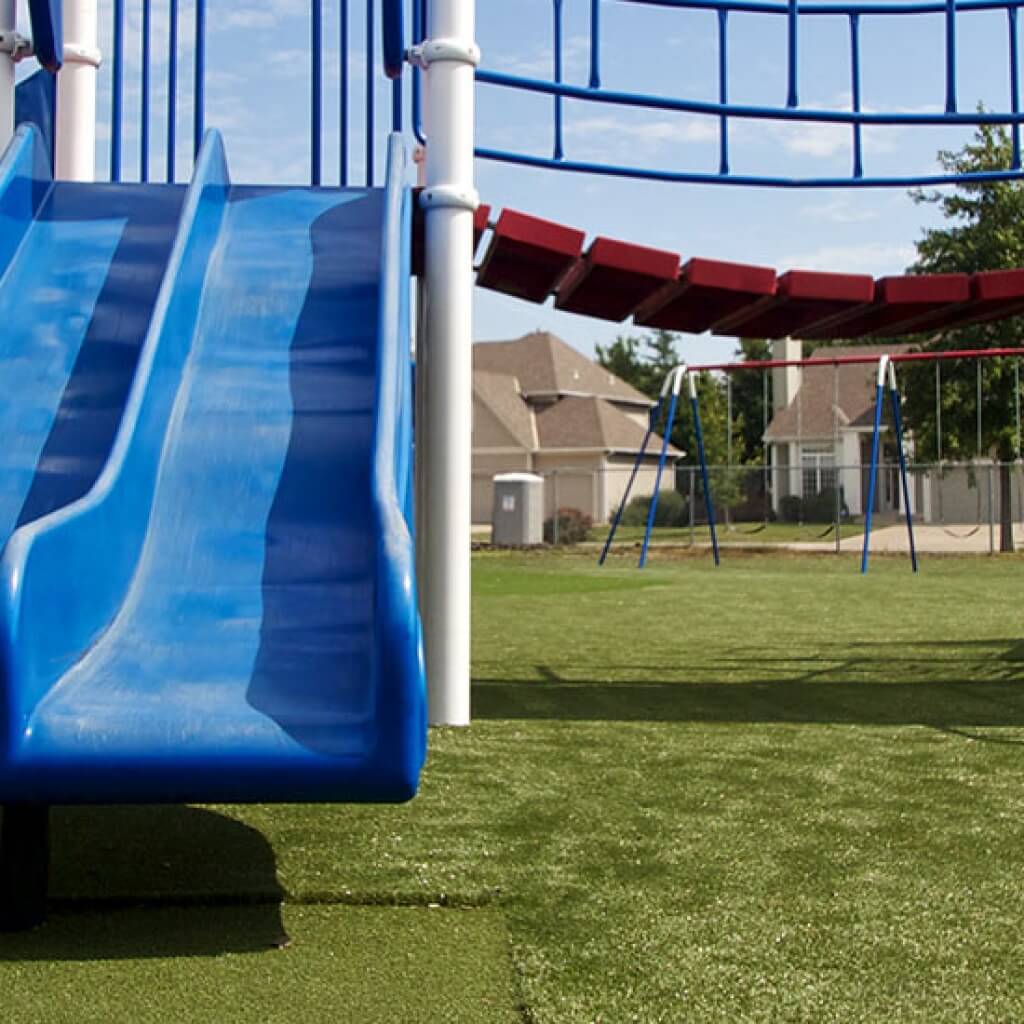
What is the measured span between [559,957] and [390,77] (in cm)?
482

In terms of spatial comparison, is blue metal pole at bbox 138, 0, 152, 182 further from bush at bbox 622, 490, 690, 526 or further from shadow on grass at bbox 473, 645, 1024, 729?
bush at bbox 622, 490, 690, 526

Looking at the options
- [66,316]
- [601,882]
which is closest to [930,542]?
[66,316]

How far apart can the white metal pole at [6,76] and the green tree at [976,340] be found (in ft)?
72.0

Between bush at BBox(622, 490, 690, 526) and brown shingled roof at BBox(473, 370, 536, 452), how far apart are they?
42.0 ft

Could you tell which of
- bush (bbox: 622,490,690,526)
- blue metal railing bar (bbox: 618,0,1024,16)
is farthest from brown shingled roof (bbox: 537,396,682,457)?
blue metal railing bar (bbox: 618,0,1024,16)

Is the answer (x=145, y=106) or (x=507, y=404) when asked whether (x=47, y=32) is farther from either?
(x=507, y=404)

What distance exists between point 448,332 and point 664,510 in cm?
3203

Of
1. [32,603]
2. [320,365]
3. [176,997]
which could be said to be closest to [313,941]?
[176,997]

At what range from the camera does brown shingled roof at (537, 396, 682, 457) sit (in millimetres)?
50656

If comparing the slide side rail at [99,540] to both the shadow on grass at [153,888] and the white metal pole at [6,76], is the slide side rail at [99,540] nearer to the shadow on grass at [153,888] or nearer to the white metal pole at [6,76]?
the shadow on grass at [153,888]

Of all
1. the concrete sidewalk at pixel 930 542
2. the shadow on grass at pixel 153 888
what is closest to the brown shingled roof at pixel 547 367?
the concrete sidewalk at pixel 930 542

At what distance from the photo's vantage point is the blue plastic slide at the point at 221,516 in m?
3.11

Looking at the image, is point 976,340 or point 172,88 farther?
point 976,340

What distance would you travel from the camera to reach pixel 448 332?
6.12 m
